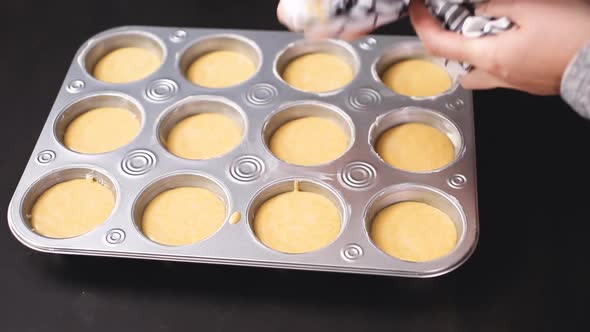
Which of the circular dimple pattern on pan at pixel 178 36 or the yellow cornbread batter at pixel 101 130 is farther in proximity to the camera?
the circular dimple pattern on pan at pixel 178 36

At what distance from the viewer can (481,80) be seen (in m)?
1.25

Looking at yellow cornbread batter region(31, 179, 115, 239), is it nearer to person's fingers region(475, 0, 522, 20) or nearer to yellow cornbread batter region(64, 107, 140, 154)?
yellow cornbread batter region(64, 107, 140, 154)

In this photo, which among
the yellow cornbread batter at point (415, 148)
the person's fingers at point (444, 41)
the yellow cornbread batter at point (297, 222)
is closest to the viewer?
the person's fingers at point (444, 41)

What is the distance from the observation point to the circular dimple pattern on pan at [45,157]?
1.47 m

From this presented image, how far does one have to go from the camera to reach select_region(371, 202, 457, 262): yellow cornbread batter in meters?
1.32

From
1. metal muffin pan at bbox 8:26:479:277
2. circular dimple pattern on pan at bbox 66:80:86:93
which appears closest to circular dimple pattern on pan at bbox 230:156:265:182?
metal muffin pan at bbox 8:26:479:277

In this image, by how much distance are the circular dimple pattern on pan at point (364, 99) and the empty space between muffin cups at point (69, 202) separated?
573 mm

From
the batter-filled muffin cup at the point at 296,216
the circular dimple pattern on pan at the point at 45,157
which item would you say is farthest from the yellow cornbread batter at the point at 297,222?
the circular dimple pattern on pan at the point at 45,157

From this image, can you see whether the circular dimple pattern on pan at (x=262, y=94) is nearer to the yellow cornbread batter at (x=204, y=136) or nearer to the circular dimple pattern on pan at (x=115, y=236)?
the yellow cornbread batter at (x=204, y=136)

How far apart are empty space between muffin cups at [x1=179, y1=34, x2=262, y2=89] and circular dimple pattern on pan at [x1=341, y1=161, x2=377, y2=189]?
41cm

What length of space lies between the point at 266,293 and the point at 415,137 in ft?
1.69

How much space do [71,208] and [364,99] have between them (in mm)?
705

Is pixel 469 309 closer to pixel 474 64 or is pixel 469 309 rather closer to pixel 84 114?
pixel 474 64

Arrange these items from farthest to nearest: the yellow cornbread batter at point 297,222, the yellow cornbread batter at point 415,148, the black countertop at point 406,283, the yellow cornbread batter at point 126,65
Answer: the yellow cornbread batter at point 126,65, the yellow cornbread batter at point 415,148, the yellow cornbread batter at point 297,222, the black countertop at point 406,283
